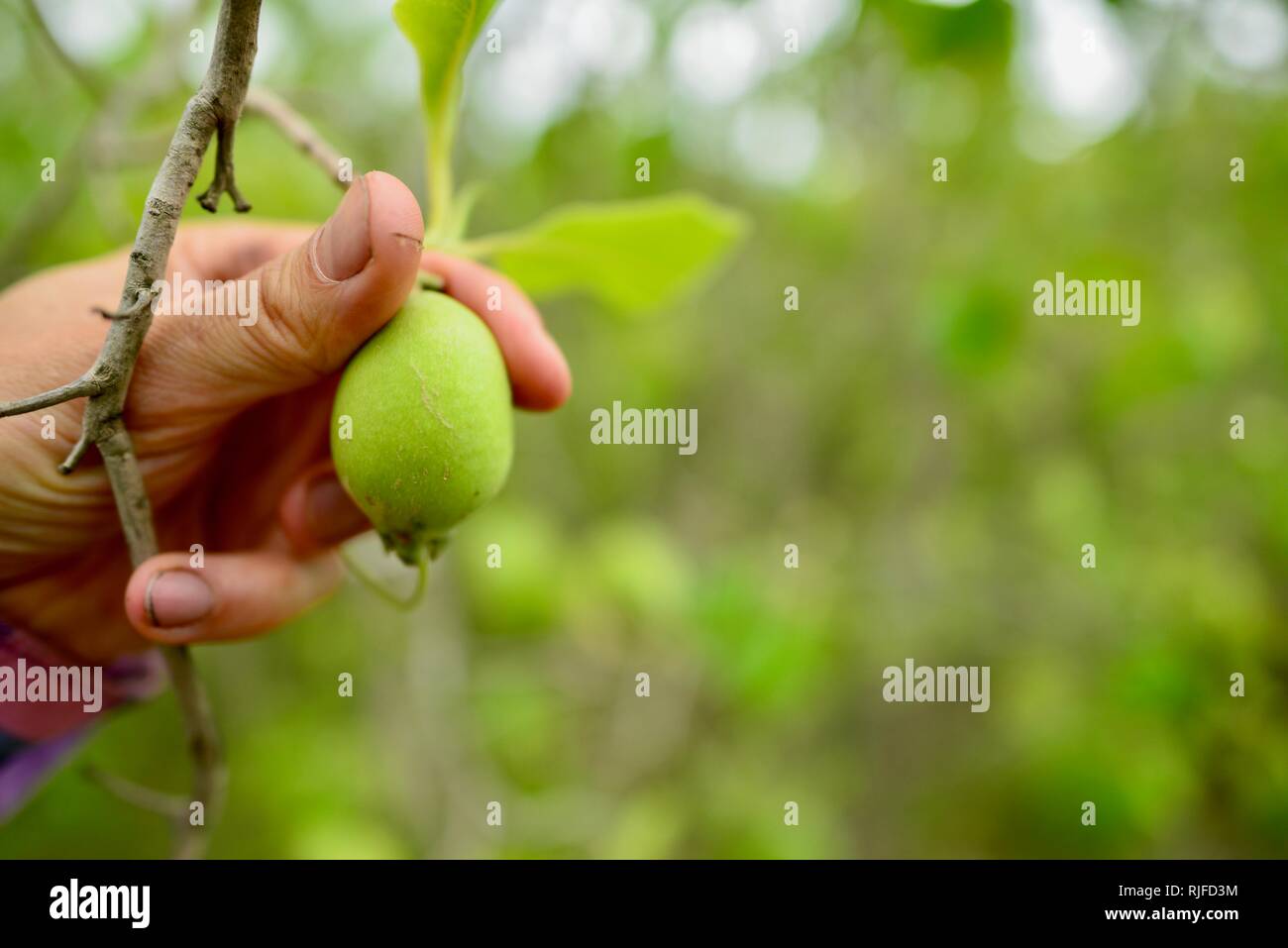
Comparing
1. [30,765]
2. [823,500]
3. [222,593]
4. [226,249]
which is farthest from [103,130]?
[823,500]

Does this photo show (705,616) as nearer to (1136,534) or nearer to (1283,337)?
(1136,534)

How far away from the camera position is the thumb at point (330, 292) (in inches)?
30.7

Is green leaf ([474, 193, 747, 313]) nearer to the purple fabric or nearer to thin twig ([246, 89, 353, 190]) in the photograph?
thin twig ([246, 89, 353, 190])

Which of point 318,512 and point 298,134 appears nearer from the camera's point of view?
point 298,134

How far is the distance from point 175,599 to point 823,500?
3.60 metres

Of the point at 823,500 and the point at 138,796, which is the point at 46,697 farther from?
the point at 823,500

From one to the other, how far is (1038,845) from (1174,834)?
→ 51 cm

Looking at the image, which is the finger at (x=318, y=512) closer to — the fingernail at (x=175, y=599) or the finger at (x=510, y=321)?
the fingernail at (x=175, y=599)

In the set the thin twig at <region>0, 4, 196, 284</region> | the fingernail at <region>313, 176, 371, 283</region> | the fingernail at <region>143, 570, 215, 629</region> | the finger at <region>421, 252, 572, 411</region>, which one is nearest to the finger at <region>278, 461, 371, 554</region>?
the fingernail at <region>143, 570, 215, 629</region>

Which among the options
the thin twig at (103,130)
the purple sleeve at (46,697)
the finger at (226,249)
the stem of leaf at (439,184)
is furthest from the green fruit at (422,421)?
the thin twig at (103,130)

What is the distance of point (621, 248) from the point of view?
111 cm

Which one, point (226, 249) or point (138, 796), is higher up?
point (226, 249)

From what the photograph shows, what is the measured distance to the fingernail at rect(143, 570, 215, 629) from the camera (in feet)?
3.04
